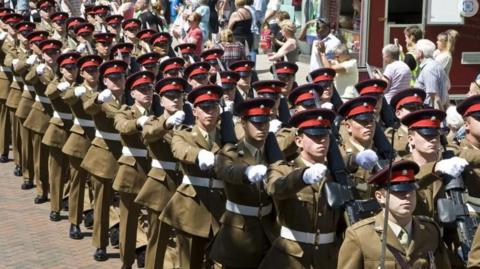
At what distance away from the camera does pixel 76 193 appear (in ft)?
34.9

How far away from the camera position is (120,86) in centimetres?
950

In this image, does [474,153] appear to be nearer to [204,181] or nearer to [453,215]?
[453,215]

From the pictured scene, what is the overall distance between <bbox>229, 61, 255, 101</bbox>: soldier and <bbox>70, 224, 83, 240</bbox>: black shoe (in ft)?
6.97

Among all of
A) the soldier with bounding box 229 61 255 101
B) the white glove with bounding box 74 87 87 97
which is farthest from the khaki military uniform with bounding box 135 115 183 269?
the soldier with bounding box 229 61 255 101

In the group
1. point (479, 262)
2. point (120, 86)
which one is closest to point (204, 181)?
point (120, 86)

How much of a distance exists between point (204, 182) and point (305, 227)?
1.73 meters

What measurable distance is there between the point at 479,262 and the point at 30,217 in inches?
247

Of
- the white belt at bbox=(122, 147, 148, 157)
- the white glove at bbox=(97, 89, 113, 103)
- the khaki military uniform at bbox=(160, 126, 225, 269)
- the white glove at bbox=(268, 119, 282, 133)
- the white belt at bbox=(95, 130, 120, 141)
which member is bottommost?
the khaki military uniform at bbox=(160, 126, 225, 269)

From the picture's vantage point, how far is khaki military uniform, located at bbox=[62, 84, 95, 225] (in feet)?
34.1

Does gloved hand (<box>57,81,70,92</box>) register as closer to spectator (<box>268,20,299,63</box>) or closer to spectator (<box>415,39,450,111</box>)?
spectator (<box>415,39,450,111</box>)

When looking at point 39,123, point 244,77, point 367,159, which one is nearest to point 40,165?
point 39,123

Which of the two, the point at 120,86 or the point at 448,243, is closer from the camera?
the point at 448,243

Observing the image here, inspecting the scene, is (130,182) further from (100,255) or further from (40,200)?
(40,200)

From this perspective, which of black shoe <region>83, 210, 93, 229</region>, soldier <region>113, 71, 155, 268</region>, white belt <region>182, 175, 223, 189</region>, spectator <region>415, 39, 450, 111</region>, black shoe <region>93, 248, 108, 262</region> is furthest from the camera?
spectator <region>415, 39, 450, 111</region>
